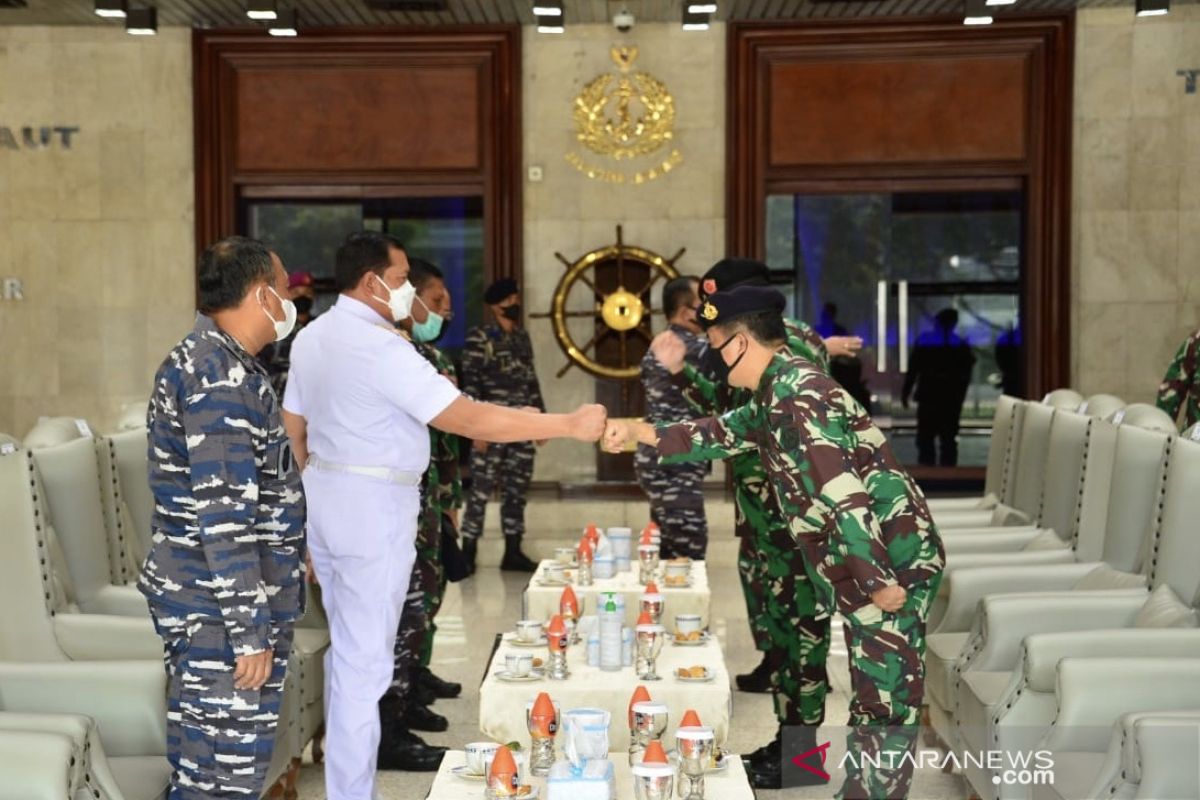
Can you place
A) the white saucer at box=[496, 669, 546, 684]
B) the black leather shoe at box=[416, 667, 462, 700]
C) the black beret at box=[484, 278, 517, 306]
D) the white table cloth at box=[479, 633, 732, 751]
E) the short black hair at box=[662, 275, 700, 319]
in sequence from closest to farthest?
the white table cloth at box=[479, 633, 732, 751] → the white saucer at box=[496, 669, 546, 684] → the black leather shoe at box=[416, 667, 462, 700] → the short black hair at box=[662, 275, 700, 319] → the black beret at box=[484, 278, 517, 306]

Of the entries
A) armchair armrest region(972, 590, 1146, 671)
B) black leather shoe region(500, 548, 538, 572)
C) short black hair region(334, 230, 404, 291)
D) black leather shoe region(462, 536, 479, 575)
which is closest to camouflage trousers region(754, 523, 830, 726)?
armchair armrest region(972, 590, 1146, 671)

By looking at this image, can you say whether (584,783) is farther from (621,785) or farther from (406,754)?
(406,754)

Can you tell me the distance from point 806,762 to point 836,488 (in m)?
1.53

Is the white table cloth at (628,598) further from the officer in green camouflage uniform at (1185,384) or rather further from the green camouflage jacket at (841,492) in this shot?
the officer in green camouflage uniform at (1185,384)

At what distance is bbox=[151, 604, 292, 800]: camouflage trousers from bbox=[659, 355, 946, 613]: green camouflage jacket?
119cm

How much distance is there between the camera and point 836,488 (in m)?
3.16

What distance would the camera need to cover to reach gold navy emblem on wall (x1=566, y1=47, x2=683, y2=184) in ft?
32.9

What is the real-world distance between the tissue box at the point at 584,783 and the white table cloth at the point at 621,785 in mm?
70

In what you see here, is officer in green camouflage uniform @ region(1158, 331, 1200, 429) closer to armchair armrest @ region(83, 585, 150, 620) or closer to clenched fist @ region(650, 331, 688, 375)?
clenched fist @ region(650, 331, 688, 375)

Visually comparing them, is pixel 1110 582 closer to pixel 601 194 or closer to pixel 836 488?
pixel 836 488

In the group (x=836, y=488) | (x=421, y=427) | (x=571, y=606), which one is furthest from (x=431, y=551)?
(x=836, y=488)

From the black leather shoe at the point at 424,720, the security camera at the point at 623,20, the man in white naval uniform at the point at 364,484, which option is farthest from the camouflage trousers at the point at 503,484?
the man in white naval uniform at the point at 364,484

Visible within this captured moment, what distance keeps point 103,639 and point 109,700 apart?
54cm

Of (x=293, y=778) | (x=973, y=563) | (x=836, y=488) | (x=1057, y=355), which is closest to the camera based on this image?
(x=836, y=488)
